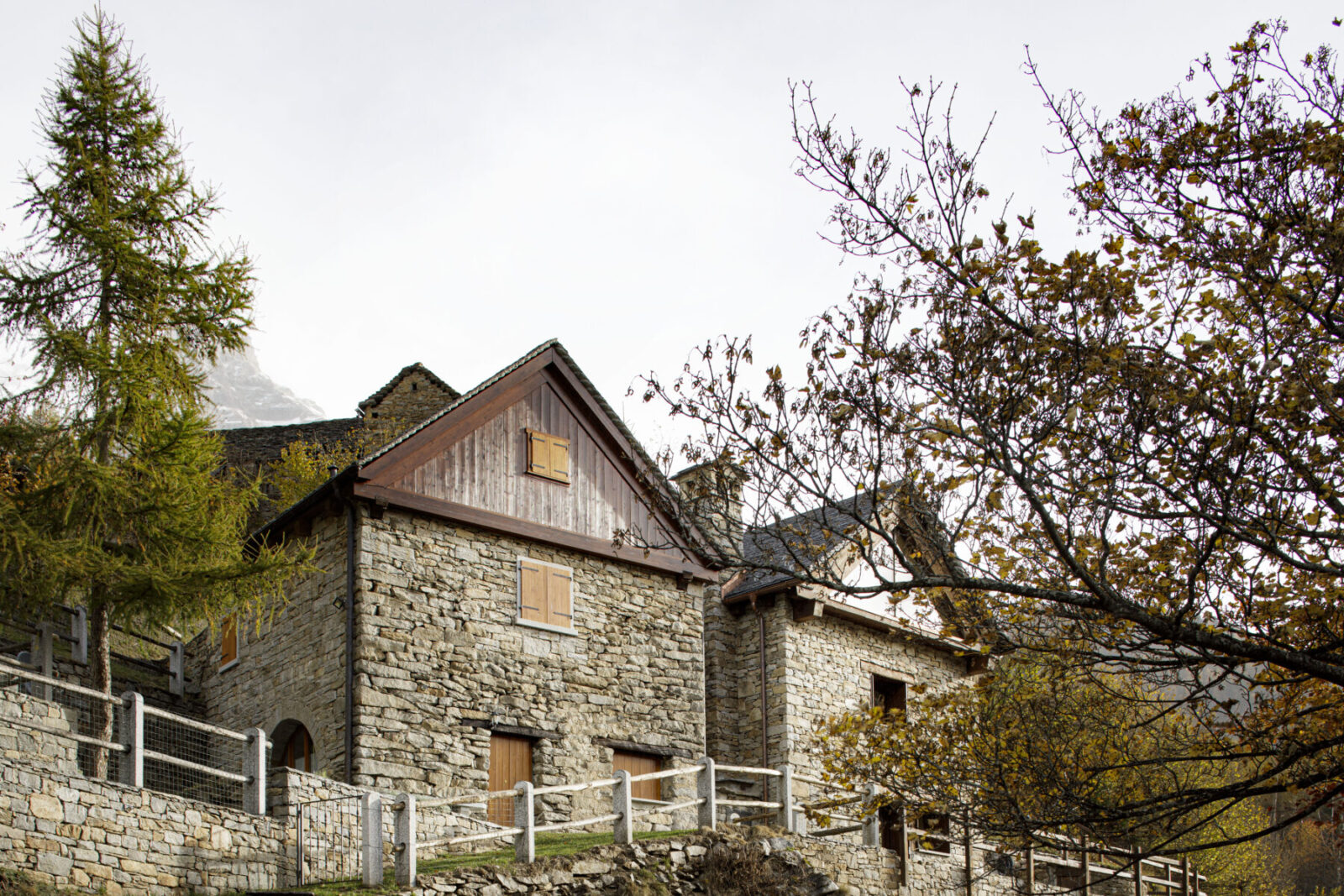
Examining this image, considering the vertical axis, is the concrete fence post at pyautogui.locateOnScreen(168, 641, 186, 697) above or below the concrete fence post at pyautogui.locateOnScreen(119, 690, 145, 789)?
above

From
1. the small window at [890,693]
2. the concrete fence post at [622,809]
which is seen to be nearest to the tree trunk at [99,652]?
the concrete fence post at [622,809]

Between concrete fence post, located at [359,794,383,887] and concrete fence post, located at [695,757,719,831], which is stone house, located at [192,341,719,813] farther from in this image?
concrete fence post, located at [359,794,383,887]

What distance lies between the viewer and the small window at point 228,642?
19.7 m

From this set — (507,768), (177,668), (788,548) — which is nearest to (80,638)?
(177,668)

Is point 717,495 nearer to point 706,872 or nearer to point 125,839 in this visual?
point 125,839

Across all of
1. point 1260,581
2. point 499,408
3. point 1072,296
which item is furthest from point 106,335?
point 1260,581

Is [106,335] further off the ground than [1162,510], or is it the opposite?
[106,335]

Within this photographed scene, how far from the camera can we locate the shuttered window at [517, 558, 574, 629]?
1805cm

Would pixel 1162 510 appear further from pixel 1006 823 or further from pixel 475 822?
pixel 475 822

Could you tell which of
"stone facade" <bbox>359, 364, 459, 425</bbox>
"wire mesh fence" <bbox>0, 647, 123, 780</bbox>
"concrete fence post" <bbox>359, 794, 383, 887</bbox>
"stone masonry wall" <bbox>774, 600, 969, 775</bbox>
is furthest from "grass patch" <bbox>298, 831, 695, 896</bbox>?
"stone facade" <bbox>359, 364, 459, 425</bbox>

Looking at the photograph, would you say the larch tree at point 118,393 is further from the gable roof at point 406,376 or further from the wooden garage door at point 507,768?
the gable roof at point 406,376

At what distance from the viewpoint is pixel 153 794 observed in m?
12.2

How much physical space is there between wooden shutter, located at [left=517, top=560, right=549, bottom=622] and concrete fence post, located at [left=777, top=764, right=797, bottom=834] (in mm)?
4045

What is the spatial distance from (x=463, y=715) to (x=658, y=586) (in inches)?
167
